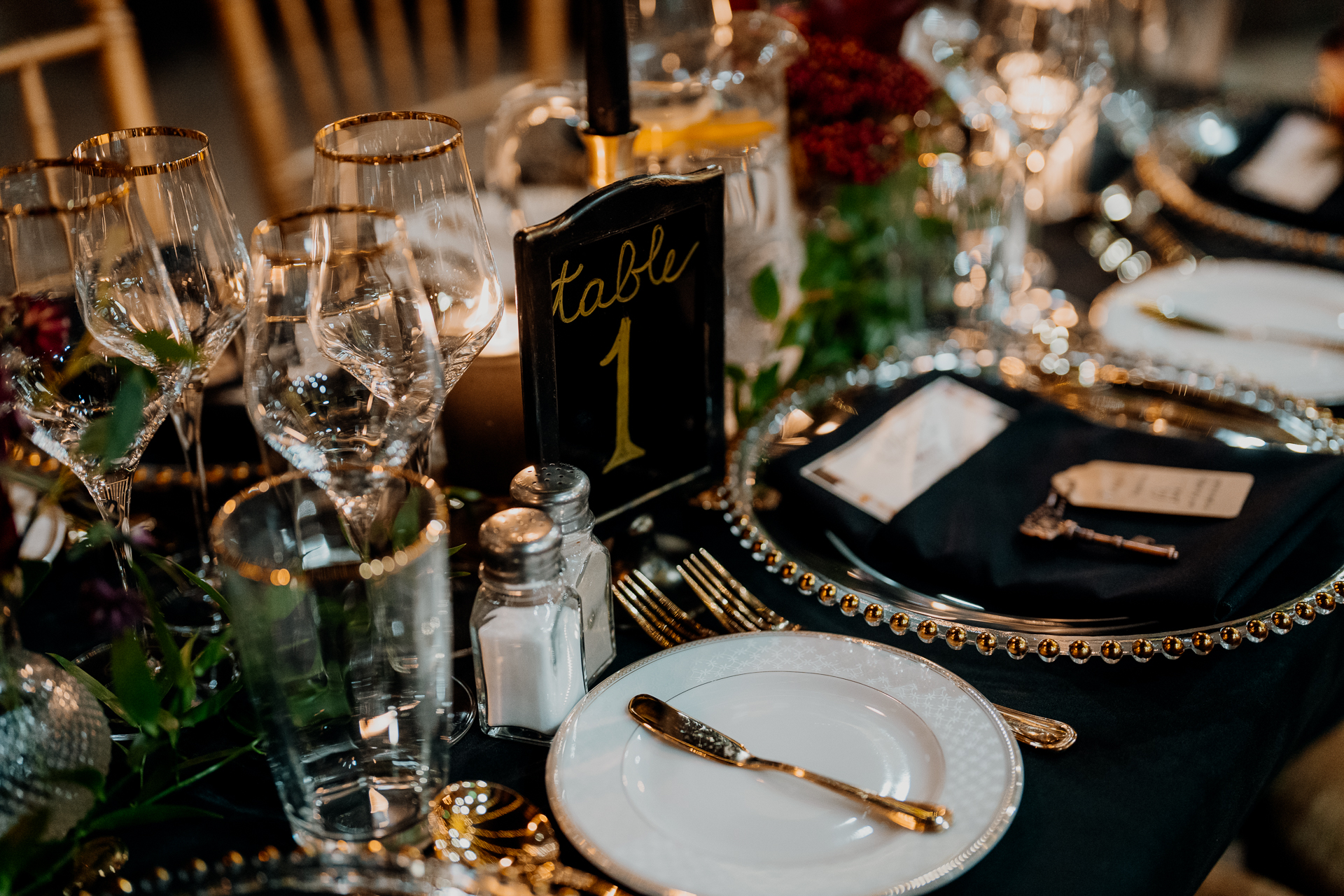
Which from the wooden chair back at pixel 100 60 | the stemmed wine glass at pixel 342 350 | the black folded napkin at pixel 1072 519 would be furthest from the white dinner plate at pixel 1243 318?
the wooden chair back at pixel 100 60

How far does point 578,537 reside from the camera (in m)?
0.66

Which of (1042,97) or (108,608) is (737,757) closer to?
(108,608)

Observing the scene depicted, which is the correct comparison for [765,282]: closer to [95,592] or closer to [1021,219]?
[1021,219]

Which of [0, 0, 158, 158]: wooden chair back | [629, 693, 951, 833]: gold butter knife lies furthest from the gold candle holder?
[0, 0, 158, 158]: wooden chair back

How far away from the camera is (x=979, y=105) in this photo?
1.24m

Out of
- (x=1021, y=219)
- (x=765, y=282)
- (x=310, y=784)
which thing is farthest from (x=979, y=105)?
(x=310, y=784)

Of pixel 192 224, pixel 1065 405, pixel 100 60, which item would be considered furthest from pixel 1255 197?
pixel 100 60

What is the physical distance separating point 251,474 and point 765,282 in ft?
1.60

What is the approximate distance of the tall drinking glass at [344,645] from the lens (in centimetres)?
49

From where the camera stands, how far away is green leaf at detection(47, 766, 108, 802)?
1.74 feet

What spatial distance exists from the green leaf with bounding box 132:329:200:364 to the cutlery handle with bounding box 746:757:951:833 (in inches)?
16.7

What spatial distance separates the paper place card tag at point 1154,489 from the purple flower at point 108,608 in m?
0.66

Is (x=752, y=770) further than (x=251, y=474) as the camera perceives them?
No

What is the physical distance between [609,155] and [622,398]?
0.22 m
